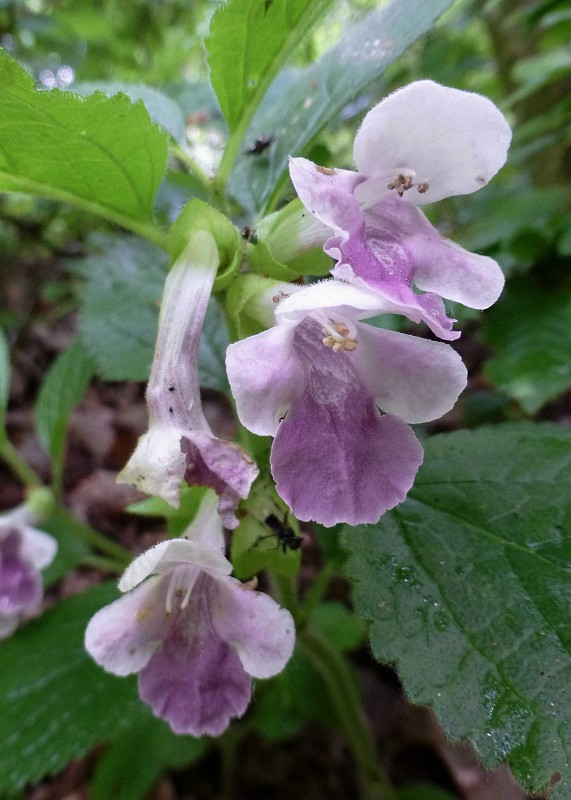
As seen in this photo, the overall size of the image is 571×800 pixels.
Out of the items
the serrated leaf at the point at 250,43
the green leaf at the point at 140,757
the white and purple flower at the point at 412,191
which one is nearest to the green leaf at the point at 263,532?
the white and purple flower at the point at 412,191

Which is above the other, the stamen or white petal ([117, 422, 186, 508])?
the stamen

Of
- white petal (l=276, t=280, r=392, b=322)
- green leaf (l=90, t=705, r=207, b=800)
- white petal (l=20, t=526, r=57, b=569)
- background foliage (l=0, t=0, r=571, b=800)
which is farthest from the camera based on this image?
green leaf (l=90, t=705, r=207, b=800)

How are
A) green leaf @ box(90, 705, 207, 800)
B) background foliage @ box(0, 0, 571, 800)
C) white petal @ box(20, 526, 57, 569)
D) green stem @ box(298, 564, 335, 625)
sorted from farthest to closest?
green leaf @ box(90, 705, 207, 800) → white petal @ box(20, 526, 57, 569) → green stem @ box(298, 564, 335, 625) → background foliage @ box(0, 0, 571, 800)

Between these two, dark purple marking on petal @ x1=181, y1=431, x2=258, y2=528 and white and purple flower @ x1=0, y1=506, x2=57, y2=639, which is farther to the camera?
white and purple flower @ x1=0, y1=506, x2=57, y2=639

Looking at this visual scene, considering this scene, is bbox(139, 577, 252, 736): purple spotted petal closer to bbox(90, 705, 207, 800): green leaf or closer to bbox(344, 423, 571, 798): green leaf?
bbox(344, 423, 571, 798): green leaf

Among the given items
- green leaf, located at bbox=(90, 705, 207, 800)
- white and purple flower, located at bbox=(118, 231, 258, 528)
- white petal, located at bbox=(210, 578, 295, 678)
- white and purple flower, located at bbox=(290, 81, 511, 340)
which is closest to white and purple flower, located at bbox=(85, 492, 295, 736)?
white petal, located at bbox=(210, 578, 295, 678)

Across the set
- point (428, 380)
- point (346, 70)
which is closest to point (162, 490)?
point (428, 380)

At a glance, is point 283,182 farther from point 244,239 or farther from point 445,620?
point 445,620
